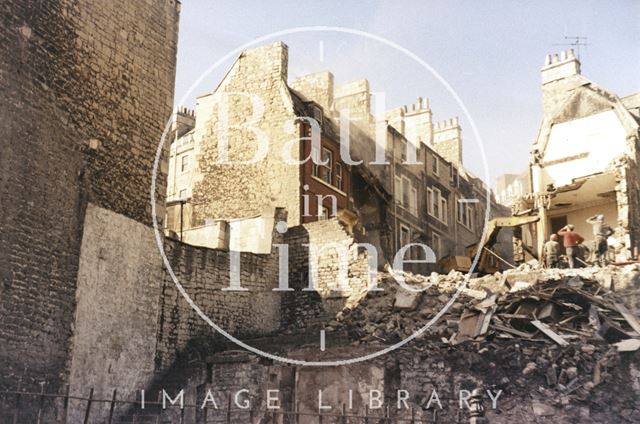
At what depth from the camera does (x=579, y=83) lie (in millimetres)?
31562

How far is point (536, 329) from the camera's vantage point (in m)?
18.0

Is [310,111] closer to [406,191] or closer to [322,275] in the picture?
[406,191]

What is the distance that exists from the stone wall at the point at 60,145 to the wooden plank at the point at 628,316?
1161 centimetres

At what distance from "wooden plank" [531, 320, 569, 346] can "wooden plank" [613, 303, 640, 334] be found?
167cm

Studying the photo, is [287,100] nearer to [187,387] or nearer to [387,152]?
[387,152]

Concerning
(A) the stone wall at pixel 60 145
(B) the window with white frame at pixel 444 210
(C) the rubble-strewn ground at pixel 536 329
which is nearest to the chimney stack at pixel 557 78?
(B) the window with white frame at pixel 444 210

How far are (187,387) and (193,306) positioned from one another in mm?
2617

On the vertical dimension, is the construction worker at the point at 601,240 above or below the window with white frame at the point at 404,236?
below

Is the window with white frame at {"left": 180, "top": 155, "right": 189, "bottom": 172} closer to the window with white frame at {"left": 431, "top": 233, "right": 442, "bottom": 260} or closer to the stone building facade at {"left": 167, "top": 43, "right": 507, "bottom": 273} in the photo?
the stone building facade at {"left": 167, "top": 43, "right": 507, "bottom": 273}

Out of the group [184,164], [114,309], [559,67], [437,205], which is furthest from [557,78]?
[114,309]

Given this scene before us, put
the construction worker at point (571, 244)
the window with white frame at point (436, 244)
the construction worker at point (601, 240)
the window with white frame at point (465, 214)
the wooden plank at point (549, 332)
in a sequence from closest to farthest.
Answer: the wooden plank at point (549, 332)
the construction worker at point (601, 240)
the construction worker at point (571, 244)
the window with white frame at point (436, 244)
the window with white frame at point (465, 214)

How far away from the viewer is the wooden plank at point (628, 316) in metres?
17.3

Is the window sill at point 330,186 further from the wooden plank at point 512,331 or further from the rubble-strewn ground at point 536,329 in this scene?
the wooden plank at point 512,331

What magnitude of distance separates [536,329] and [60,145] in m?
11.6
